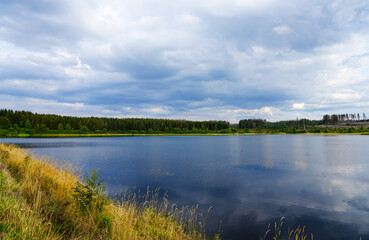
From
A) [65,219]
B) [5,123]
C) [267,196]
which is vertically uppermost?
[5,123]

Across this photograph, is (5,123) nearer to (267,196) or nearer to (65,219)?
(65,219)

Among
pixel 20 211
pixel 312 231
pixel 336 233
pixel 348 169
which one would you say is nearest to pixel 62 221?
pixel 20 211

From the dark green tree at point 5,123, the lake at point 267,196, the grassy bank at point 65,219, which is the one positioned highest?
the dark green tree at point 5,123

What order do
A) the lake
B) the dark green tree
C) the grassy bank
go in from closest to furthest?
the grassy bank → the lake → the dark green tree

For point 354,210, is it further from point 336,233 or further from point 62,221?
point 62,221

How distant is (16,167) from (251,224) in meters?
19.2

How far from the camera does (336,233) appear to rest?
12.7m

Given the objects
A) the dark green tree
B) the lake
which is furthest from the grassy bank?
the dark green tree

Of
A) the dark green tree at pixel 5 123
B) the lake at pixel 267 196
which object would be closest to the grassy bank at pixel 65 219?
the lake at pixel 267 196

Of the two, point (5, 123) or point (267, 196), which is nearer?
point (267, 196)

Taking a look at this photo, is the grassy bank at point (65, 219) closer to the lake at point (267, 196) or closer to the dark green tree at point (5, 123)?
the lake at point (267, 196)

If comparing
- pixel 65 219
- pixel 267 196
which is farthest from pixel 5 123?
pixel 267 196

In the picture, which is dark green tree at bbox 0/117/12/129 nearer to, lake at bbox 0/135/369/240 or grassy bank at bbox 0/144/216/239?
lake at bbox 0/135/369/240

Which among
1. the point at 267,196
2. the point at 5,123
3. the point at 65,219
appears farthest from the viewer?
the point at 5,123
